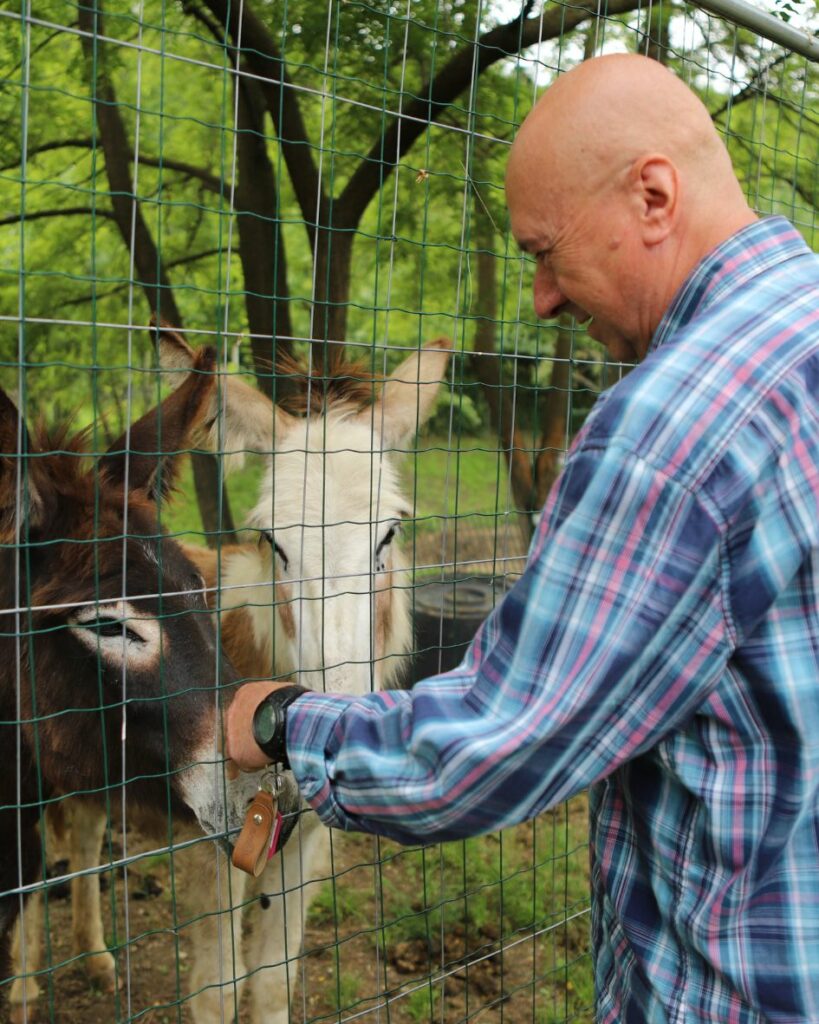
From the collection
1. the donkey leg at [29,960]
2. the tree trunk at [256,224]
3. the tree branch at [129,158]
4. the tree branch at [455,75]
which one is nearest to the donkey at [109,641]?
the donkey leg at [29,960]

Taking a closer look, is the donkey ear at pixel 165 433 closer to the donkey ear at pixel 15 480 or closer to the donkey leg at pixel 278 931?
the donkey ear at pixel 15 480

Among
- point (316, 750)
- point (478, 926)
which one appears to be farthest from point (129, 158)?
point (316, 750)

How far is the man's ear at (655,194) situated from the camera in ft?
5.13

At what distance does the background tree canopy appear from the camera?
4.14m

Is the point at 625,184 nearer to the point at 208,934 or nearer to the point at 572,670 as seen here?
the point at 572,670

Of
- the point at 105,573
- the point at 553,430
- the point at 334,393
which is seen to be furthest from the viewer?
the point at 553,430

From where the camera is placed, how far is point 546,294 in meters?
1.82

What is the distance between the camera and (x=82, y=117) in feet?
19.3

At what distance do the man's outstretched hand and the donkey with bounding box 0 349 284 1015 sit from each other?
0.59m

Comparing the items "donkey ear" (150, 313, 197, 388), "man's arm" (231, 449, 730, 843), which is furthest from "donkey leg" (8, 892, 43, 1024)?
"man's arm" (231, 449, 730, 843)

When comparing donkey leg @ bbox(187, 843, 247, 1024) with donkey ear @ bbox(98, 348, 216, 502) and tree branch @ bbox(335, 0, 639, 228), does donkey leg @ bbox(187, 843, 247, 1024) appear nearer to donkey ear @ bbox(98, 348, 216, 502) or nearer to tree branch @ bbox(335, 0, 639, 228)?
donkey ear @ bbox(98, 348, 216, 502)

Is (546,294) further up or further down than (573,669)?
further up

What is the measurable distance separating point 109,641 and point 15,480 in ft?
1.73

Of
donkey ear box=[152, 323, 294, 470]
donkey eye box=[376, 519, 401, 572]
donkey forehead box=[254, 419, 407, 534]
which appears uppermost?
donkey ear box=[152, 323, 294, 470]
